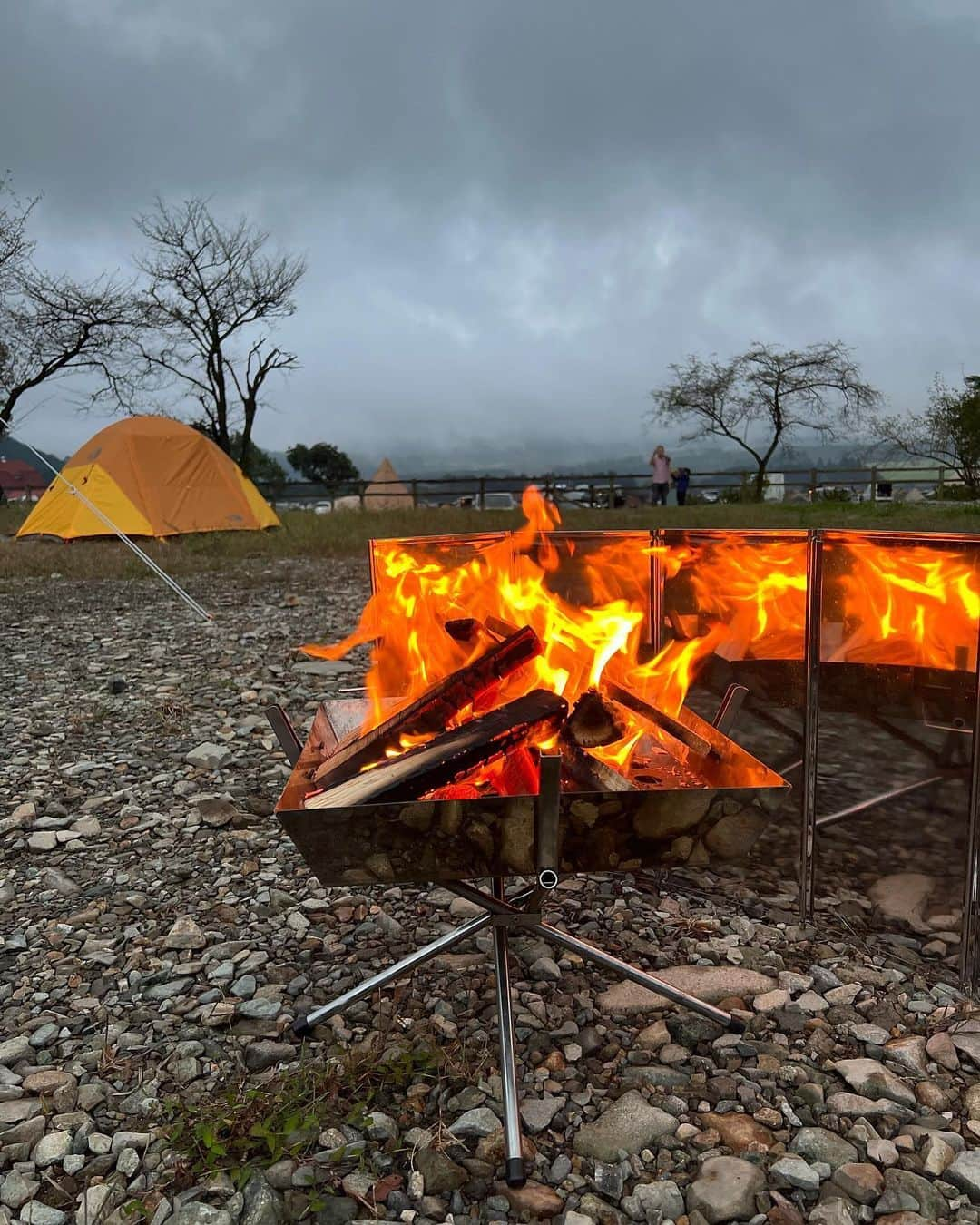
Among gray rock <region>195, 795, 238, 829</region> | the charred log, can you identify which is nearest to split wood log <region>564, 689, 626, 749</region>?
the charred log

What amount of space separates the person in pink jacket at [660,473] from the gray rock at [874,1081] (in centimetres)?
2475

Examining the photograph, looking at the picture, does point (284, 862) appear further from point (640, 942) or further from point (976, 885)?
point (976, 885)

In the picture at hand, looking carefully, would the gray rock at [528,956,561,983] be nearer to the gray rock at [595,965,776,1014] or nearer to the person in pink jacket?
the gray rock at [595,965,776,1014]

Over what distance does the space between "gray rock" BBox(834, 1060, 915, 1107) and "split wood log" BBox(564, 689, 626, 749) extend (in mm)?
1098

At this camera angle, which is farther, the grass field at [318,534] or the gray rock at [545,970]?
the grass field at [318,534]

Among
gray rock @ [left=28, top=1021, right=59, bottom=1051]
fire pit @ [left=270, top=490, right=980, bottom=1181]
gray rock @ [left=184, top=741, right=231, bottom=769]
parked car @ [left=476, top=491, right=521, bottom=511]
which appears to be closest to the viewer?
fire pit @ [left=270, top=490, right=980, bottom=1181]

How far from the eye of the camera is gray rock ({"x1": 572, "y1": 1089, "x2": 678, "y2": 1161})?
2162 mm

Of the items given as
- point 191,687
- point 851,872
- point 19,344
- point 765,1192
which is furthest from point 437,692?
point 19,344

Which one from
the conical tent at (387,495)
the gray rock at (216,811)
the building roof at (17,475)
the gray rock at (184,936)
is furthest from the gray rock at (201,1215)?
the building roof at (17,475)

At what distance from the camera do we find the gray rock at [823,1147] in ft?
6.97

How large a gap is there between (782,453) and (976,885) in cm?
3516

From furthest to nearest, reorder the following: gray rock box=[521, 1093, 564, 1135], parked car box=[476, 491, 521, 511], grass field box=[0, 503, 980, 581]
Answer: parked car box=[476, 491, 521, 511] < grass field box=[0, 503, 980, 581] < gray rock box=[521, 1093, 564, 1135]

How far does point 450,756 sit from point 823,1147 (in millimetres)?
1302

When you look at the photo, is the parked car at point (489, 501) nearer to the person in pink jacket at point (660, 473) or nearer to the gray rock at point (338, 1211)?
the person in pink jacket at point (660, 473)
